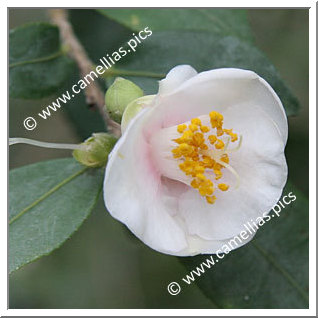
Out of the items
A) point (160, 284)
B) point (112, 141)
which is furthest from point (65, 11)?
point (160, 284)

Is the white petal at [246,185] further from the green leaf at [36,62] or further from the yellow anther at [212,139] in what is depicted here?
the green leaf at [36,62]

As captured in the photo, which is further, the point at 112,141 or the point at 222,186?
the point at 112,141

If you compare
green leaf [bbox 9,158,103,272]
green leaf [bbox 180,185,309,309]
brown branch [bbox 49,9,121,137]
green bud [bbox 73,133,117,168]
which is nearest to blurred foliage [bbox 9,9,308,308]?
brown branch [bbox 49,9,121,137]

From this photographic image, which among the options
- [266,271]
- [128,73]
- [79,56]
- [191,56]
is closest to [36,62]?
[79,56]

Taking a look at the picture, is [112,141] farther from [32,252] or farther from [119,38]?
[119,38]

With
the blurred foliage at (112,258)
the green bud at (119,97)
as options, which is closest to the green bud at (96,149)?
the green bud at (119,97)

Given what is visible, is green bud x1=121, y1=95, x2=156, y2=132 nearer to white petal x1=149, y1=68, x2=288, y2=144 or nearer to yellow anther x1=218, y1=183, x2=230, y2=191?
white petal x1=149, y1=68, x2=288, y2=144
